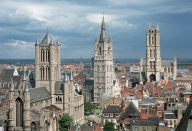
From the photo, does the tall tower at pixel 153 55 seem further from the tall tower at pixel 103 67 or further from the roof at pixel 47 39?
the roof at pixel 47 39

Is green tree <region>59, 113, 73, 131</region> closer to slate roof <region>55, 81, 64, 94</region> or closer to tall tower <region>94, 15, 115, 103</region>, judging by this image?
slate roof <region>55, 81, 64, 94</region>

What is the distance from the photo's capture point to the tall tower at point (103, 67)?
12650cm

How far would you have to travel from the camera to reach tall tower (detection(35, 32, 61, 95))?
8731cm

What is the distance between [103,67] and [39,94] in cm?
4752

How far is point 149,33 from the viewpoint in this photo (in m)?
161

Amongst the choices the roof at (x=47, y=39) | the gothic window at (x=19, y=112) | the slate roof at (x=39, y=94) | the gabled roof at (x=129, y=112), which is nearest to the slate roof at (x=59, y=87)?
the slate roof at (x=39, y=94)

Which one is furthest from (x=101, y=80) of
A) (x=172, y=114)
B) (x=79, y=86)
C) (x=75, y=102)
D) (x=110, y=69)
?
(x=172, y=114)

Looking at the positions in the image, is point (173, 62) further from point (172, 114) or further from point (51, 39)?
point (172, 114)

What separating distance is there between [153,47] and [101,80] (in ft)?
136

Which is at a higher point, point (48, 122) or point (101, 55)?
point (101, 55)

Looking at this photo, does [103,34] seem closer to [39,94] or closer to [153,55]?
[153,55]

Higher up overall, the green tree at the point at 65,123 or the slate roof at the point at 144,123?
the slate roof at the point at 144,123

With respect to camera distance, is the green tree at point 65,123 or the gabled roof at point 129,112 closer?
the gabled roof at point 129,112

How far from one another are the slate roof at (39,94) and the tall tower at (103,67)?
4324 centimetres
